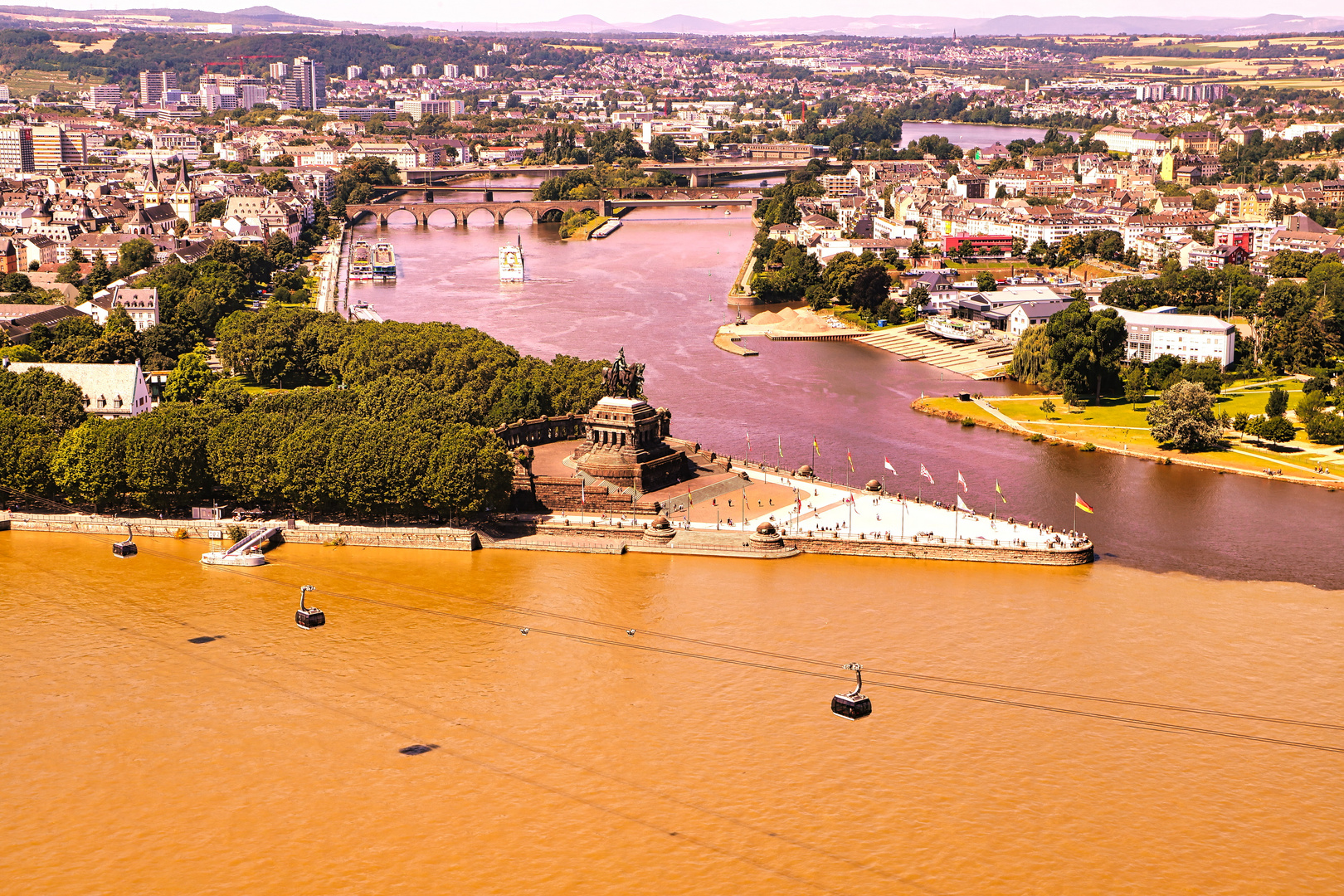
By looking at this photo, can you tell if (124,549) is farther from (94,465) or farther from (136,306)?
(136,306)

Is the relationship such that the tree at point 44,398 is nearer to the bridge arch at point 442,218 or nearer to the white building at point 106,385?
the white building at point 106,385

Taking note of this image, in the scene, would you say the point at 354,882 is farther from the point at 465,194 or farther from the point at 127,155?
the point at 127,155

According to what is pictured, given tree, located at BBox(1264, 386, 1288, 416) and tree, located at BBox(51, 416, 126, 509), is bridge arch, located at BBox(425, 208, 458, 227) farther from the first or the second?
tree, located at BBox(51, 416, 126, 509)

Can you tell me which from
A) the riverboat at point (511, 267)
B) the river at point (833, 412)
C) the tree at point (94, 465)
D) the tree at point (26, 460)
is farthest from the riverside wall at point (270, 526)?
the riverboat at point (511, 267)

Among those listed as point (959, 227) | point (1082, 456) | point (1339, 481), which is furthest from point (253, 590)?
point (959, 227)

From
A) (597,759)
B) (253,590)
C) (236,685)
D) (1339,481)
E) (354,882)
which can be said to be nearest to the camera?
(354,882)
